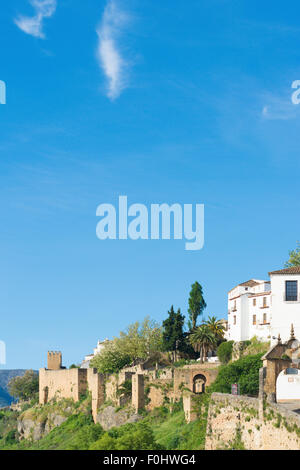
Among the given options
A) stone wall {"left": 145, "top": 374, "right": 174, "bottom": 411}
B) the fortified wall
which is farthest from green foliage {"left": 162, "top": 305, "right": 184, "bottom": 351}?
stone wall {"left": 145, "top": 374, "right": 174, "bottom": 411}

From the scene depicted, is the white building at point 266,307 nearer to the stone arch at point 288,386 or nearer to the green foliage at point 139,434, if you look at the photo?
the green foliage at point 139,434

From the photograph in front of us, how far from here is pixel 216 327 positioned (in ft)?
246

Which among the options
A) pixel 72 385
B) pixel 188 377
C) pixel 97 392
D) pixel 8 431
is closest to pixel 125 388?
pixel 97 392

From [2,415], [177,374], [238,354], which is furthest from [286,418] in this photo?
[2,415]

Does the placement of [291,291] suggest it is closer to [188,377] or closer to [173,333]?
[188,377]

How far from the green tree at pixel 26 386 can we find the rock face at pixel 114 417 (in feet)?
176

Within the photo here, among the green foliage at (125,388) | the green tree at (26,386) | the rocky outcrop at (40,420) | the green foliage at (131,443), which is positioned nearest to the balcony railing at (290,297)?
the green foliage at (125,388)

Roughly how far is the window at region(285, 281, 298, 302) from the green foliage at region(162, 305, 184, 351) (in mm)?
20775

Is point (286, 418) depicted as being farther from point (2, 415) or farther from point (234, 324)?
point (2, 415)

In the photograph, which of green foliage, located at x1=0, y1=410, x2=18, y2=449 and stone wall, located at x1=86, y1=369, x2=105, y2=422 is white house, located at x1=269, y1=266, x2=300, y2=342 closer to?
stone wall, located at x1=86, y1=369, x2=105, y2=422

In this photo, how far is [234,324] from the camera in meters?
67.9

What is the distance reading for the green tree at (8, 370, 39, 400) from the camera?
11781 cm

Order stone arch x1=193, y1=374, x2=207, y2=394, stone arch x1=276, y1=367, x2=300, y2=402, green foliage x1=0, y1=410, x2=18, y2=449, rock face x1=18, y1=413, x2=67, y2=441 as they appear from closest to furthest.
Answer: stone arch x1=276, y1=367, x2=300, y2=402, stone arch x1=193, y1=374, x2=207, y2=394, rock face x1=18, y1=413, x2=67, y2=441, green foliage x1=0, y1=410, x2=18, y2=449

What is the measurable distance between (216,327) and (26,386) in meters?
54.3
